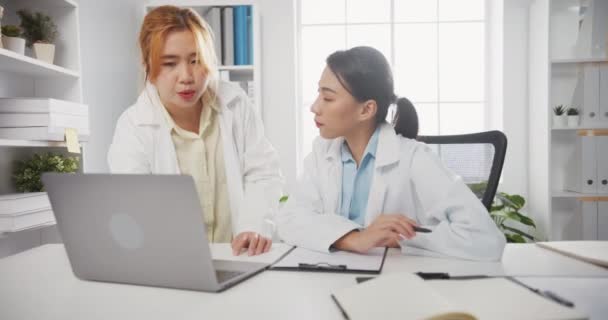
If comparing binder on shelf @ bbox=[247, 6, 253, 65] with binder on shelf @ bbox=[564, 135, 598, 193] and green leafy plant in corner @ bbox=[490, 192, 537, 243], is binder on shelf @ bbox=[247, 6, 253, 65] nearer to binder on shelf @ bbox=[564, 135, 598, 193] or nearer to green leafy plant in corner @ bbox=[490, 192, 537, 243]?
green leafy plant in corner @ bbox=[490, 192, 537, 243]

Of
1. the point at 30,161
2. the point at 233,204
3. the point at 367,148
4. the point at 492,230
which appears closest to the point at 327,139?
the point at 367,148

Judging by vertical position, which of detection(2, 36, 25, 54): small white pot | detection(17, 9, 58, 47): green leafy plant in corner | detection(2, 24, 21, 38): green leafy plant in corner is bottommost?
detection(2, 36, 25, 54): small white pot

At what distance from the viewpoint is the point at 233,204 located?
5.23 feet

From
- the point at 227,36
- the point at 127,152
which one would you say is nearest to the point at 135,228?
the point at 127,152

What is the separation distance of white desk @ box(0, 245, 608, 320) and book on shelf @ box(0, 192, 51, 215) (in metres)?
0.58

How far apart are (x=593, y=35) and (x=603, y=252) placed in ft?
7.71

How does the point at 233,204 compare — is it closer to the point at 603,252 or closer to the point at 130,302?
the point at 130,302

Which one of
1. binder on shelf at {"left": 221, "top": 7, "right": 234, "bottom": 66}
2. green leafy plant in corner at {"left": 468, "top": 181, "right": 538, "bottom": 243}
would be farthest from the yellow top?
green leafy plant in corner at {"left": 468, "top": 181, "right": 538, "bottom": 243}

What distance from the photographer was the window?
11.5 feet

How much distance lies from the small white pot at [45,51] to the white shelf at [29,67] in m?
0.05

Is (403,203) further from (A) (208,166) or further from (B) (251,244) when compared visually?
(A) (208,166)

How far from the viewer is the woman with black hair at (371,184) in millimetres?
1045

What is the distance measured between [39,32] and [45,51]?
77 mm

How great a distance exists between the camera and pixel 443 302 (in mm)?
608
